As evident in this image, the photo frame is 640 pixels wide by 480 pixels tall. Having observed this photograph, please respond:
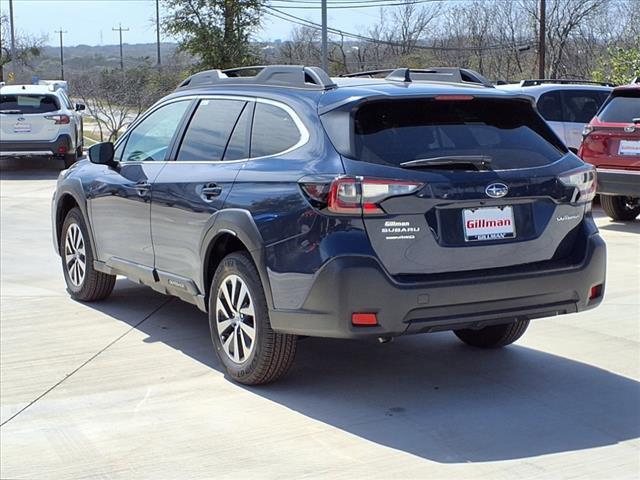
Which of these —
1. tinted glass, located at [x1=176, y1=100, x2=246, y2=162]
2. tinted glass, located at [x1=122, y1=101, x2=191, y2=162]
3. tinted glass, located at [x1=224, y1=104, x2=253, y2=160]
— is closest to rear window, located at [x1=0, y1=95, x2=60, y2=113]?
tinted glass, located at [x1=122, y1=101, x2=191, y2=162]

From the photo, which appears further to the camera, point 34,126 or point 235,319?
point 34,126

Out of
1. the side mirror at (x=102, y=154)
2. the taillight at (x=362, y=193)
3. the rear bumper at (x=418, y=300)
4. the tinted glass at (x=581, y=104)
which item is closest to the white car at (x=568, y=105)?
the tinted glass at (x=581, y=104)

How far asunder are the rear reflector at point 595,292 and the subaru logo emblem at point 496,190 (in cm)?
83

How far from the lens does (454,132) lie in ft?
17.7

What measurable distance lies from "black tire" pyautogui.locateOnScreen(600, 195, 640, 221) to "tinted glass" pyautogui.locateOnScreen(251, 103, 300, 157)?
7.53m

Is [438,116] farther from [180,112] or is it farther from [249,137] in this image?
[180,112]

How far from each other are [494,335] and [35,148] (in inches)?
589

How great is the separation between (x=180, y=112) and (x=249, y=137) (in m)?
1.04

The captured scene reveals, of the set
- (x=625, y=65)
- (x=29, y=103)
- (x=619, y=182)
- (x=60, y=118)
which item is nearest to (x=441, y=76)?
(x=619, y=182)

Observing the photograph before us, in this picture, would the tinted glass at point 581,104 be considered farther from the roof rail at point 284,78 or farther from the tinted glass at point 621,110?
the roof rail at point 284,78

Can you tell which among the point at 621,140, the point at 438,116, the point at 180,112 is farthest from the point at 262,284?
the point at 621,140

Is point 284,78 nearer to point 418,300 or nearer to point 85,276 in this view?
point 418,300

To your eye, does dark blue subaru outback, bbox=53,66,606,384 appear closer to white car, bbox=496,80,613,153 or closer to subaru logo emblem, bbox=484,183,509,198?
subaru logo emblem, bbox=484,183,509,198

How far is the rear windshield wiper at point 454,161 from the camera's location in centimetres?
511
